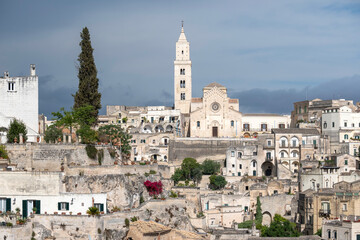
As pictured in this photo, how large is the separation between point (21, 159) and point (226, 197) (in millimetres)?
23849

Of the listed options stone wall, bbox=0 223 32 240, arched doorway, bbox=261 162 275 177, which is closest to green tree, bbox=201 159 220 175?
arched doorway, bbox=261 162 275 177

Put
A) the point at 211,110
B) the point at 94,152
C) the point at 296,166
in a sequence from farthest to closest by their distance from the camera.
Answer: the point at 211,110 → the point at 296,166 → the point at 94,152

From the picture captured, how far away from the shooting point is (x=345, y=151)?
322ft

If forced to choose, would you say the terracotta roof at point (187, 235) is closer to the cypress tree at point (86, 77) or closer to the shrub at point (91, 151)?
the shrub at point (91, 151)

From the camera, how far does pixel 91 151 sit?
7169 centimetres

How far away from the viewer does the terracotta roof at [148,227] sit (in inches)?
2350

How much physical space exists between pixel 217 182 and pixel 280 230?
1545 cm

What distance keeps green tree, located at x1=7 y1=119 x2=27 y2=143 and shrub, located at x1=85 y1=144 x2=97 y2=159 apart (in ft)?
19.2

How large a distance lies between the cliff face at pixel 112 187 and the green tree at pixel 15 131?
9156 millimetres

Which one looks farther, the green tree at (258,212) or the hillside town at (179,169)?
the green tree at (258,212)

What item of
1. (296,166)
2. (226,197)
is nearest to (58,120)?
(226,197)

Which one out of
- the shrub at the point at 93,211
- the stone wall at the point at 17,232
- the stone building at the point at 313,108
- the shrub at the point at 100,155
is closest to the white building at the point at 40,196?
the shrub at the point at 93,211

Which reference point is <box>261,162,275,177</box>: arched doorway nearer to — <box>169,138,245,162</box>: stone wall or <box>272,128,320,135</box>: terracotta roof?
<box>272,128,320,135</box>: terracotta roof

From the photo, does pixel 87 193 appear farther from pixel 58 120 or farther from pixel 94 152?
pixel 58 120
